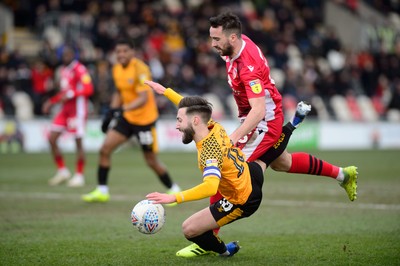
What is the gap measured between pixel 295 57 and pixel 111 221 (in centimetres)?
2329

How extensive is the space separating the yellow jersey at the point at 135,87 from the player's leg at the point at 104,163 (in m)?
0.37

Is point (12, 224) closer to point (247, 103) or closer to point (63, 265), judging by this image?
point (63, 265)

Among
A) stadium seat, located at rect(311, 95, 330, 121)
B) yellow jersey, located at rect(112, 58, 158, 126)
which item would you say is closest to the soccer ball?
yellow jersey, located at rect(112, 58, 158, 126)

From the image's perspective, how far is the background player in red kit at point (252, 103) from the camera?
7695mm

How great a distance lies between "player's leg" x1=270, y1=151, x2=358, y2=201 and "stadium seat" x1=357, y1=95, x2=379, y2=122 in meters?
21.8

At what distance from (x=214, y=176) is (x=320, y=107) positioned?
23.1 meters

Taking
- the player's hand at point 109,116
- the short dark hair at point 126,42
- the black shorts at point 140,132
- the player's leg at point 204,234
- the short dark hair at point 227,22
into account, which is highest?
the short dark hair at point 126,42

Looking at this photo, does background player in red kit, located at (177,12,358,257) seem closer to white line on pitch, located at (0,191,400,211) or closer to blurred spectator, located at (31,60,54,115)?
white line on pitch, located at (0,191,400,211)

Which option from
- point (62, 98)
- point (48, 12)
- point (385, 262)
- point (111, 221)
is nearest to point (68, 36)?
point (48, 12)

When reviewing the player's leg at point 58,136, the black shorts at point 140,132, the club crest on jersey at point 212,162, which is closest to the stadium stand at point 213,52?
the player's leg at point 58,136

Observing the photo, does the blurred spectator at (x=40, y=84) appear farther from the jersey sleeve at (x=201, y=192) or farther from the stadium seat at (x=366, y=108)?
the jersey sleeve at (x=201, y=192)

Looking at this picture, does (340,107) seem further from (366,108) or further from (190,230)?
(190,230)

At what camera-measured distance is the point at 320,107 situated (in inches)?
1158

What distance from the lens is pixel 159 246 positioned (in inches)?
323
